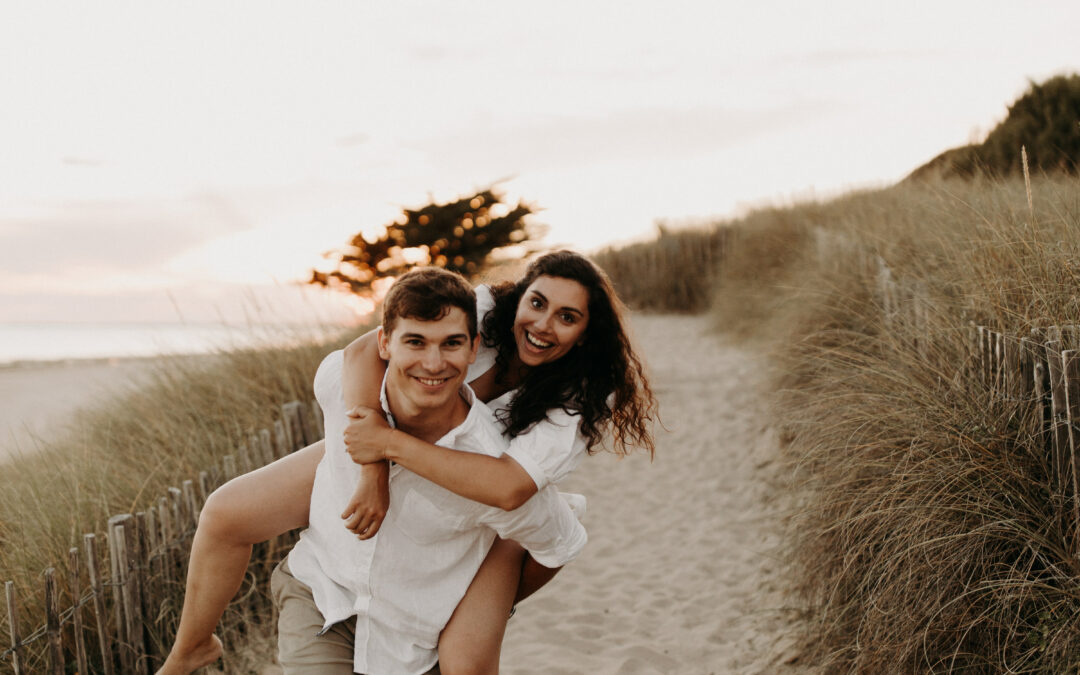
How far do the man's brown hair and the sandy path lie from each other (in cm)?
241

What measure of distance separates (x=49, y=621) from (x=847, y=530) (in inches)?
134

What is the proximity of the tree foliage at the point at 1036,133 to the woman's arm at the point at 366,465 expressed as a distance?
10032 millimetres

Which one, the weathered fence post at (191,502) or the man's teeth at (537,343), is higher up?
the man's teeth at (537,343)

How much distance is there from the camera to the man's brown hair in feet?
8.52

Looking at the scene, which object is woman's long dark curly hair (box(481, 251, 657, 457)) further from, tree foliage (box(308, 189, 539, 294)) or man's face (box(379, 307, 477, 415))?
tree foliage (box(308, 189, 539, 294))

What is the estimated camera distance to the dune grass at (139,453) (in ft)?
13.3

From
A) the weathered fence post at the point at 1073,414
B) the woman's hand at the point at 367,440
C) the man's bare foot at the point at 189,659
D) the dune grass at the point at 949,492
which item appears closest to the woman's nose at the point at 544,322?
the woman's hand at the point at 367,440

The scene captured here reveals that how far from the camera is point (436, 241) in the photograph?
58.9 ft

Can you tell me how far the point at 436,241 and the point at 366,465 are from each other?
15.7m

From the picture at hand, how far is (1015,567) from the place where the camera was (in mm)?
3008

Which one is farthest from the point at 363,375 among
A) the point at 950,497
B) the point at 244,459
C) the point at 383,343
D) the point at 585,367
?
the point at 244,459

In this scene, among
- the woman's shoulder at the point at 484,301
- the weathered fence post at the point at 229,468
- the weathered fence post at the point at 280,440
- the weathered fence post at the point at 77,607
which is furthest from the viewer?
the weathered fence post at the point at 280,440

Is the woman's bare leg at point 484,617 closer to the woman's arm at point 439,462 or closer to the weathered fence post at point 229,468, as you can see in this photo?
the woman's arm at point 439,462

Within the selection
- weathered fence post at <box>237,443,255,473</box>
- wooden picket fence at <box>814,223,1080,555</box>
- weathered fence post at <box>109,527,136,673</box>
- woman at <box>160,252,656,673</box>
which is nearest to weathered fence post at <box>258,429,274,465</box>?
weathered fence post at <box>237,443,255,473</box>
